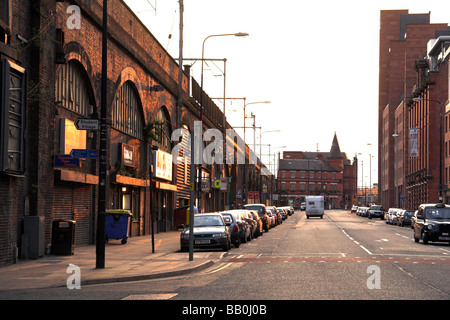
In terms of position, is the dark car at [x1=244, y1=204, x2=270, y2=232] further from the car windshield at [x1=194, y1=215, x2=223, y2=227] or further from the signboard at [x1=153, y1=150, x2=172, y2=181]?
the car windshield at [x1=194, y1=215, x2=223, y2=227]

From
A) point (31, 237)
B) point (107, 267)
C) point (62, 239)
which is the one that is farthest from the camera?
point (62, 239)

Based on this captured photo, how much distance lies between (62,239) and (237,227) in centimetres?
888

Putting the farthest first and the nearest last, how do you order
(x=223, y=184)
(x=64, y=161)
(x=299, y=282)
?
(x=223, y=184), (x=64, y=161), (x=299, y=282)

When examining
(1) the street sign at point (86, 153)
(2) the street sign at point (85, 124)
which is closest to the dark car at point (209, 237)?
(1) the street sign at point (86, 153)

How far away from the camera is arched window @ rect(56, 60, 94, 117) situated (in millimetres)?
23836

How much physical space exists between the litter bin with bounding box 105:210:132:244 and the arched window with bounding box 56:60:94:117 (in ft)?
13.5

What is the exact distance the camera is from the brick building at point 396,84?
102625 millimetres

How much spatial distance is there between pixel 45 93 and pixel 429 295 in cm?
1292

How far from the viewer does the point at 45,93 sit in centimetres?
2050

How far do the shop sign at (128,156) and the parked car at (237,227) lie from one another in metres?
5.03

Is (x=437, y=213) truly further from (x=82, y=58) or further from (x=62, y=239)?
(x=62, y=239)

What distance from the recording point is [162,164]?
129 ft

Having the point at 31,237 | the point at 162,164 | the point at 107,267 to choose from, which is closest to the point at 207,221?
the point at 31,237
